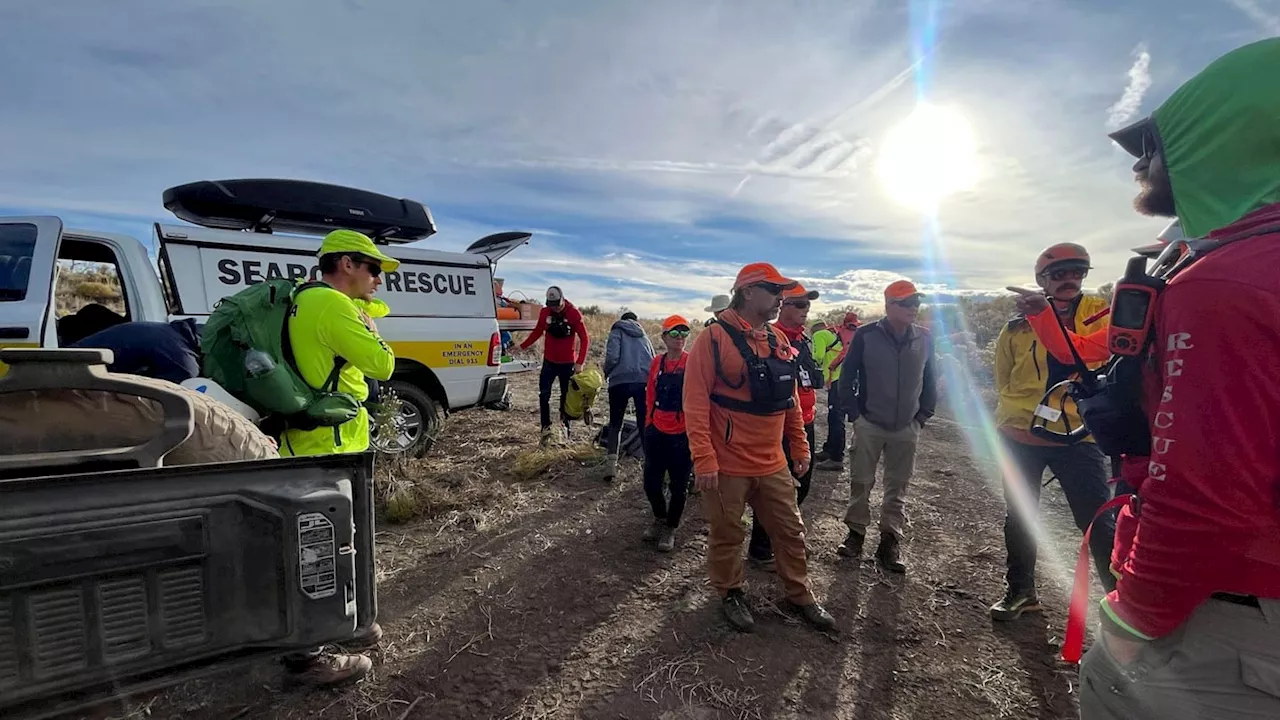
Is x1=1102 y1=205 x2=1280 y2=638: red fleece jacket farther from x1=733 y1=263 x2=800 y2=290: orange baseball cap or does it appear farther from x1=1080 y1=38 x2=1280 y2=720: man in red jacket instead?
x1=733 y1=263 x2=800 y2=290: orange baseball cap

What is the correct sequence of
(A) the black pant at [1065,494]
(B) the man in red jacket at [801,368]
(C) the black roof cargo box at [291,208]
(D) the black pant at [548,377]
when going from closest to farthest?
(A) the black pant at [1065,494] < (B) the man in red jacket at [801,368] < (C) the black roof cargo box at [291,208] < (D) the black pant at [548,377]

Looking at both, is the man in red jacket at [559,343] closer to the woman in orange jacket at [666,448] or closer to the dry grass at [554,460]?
the dry grass at [554,460]

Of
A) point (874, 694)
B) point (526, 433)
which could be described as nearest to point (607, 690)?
point (874, 694)

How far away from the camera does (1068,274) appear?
3.09 m

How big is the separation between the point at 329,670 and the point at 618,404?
3.56 meters

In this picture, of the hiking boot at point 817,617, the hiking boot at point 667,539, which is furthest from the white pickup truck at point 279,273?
the hiking boot at point 817,617

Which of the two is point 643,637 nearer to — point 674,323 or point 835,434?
point 674,323

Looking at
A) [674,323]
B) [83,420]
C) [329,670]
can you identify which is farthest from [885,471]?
[83,420]

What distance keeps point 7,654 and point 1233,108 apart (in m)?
2.42

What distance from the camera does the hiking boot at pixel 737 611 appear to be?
10.3 feet

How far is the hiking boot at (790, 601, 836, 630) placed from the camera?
315cm

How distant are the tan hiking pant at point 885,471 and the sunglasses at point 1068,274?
4.62 feet

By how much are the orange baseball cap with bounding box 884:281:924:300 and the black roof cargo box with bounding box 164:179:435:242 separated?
462 cm

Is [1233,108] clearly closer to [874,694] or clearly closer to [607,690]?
[874,694]
